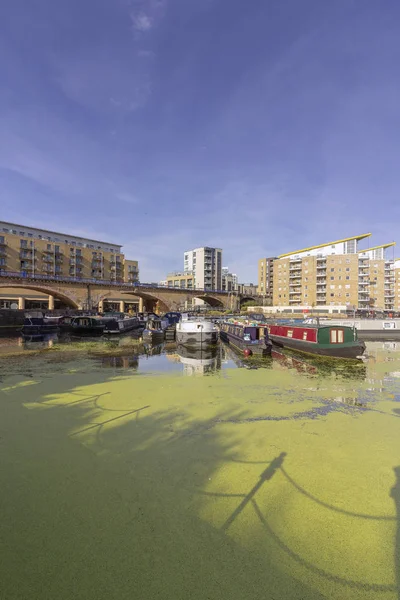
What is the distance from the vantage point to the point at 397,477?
6215 millimetres

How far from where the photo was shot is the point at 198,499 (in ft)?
17.6

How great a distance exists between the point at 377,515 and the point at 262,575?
238cm

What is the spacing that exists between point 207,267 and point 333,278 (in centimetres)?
6200

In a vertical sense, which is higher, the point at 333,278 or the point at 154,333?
the point at 333,278

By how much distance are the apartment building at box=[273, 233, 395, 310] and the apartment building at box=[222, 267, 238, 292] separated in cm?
5119

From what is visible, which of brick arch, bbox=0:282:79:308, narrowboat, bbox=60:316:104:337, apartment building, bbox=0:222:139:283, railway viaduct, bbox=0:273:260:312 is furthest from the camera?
apartment building, bbox=0:222:139:283

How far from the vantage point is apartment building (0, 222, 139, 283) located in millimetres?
87812

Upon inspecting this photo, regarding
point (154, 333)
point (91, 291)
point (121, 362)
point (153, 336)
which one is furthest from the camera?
point (91, 291)

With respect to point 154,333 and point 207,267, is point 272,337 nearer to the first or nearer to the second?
point 154,333

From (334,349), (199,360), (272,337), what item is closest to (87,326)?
(272,337)

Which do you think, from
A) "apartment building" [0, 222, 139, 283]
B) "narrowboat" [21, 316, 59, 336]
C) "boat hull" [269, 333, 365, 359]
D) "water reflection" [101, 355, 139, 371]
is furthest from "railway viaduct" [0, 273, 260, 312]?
"boat hull" [269, 333, 365, 359]

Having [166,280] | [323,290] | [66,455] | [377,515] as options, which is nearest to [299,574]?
[377,515]

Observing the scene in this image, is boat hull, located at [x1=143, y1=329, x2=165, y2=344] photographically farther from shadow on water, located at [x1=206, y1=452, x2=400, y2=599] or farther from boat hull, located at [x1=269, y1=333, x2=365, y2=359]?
shadow on water, located at [x1=206, y1=452, x2=400, y2=599]

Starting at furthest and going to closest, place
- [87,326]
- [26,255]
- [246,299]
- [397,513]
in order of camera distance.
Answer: [246,299] → [26,255] → [87,326] → [397,513]
